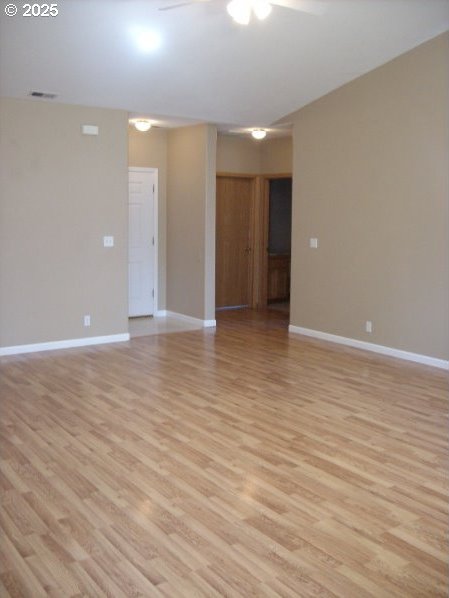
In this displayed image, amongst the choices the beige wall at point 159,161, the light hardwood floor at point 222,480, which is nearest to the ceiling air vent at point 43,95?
the beige wall at point 159,161

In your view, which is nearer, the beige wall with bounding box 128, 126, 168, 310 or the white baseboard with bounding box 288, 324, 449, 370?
the white baseboard with bounding box 288, 324, 449, 370

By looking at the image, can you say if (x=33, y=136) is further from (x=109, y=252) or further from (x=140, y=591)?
(x=140, y=591)

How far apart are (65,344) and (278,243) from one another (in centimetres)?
487

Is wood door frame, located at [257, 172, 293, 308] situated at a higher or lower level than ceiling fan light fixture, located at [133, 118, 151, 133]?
lower

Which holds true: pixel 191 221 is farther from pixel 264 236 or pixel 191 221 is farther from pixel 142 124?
pixel 264 236

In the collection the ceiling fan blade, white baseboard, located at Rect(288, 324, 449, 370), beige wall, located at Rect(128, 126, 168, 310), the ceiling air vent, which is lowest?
white baseboard, located at Rect(288, 324, 449, 370)

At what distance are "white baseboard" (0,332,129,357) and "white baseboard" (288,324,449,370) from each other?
224cm

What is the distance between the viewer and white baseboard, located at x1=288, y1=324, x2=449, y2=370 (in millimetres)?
6324

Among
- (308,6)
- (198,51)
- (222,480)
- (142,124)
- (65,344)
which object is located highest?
(308,6)

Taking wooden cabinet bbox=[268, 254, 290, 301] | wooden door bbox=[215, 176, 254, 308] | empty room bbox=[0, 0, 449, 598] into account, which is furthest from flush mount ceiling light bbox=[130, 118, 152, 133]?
wooden cabinet bbox=[268, 254, 290, 301]

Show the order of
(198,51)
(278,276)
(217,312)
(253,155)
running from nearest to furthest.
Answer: (198,51) → (217,312) → (253,155) → (278,276)

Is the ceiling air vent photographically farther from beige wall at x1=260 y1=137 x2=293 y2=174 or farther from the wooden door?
beige wall at x1=260 y1=137 x2=293 y2=174

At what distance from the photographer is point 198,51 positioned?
5.98 metres

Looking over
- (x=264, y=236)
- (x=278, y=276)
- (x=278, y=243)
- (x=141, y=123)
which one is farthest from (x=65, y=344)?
(x=278, y=243)
